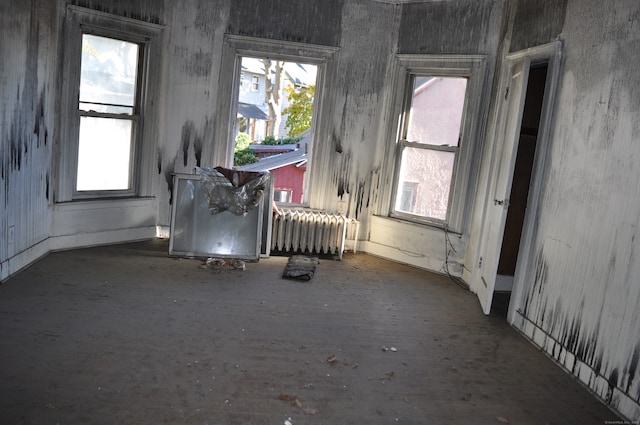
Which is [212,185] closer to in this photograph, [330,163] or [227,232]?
[227,232]

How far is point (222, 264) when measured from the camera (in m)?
5.26

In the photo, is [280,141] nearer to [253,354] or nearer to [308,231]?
[308,231]

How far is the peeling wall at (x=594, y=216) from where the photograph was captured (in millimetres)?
3104

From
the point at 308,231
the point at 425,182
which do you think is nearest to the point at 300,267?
the point at 308,231

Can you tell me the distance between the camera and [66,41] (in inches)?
196

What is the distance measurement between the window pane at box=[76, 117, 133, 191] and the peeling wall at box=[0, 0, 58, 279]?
15.4 inches

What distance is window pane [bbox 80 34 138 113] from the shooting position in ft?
17.3

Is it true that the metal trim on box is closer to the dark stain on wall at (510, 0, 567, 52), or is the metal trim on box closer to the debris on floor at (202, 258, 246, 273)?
the debris on floor at (202, 258, 246, 273)

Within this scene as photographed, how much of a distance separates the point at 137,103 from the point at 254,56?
1330mm

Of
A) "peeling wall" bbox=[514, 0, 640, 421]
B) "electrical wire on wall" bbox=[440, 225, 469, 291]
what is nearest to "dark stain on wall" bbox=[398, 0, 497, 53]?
"peeling wall" bbox=[514, 0, 640, 421]

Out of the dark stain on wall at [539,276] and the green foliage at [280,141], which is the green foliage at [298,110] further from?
the dark stain on wall at [539,276]

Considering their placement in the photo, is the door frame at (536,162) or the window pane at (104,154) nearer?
the door frame at (536,162)

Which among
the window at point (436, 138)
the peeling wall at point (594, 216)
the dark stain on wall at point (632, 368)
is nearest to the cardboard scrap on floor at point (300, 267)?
the window at point (436, 138)

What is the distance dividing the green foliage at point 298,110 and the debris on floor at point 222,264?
3.53m
